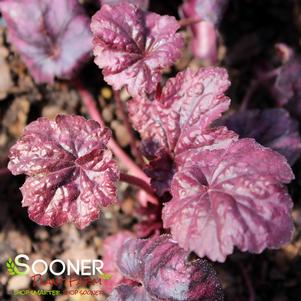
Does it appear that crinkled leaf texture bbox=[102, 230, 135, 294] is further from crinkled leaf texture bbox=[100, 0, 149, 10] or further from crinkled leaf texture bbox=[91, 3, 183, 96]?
crinkled leaf texture bbox=[100, 0, 149, 10]

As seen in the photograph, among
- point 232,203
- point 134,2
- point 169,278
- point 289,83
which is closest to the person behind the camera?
point 232,203

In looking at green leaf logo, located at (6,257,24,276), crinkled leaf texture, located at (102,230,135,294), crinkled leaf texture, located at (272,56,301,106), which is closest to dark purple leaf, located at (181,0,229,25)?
crinkled leaf texture, located at (272,56,301,106)

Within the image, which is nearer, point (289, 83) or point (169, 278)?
point (169, 278)

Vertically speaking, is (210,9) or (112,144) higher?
(210,9)

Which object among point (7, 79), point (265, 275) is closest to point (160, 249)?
point (265, 275)

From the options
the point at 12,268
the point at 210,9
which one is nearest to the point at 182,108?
the point at 210,9

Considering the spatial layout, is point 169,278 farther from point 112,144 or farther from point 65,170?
point 112,144

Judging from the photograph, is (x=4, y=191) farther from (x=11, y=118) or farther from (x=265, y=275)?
(x=265, y=275)
